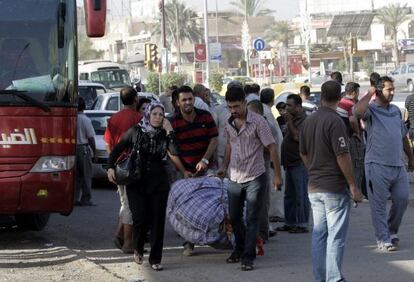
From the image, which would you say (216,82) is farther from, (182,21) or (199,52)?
(182,21)

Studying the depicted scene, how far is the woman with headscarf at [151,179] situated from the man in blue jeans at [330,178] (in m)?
1.99

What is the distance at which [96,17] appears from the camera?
29.6 feet

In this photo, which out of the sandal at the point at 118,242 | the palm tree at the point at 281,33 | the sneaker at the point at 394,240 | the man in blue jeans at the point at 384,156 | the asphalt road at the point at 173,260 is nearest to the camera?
the asphalt road at the point at 173,260

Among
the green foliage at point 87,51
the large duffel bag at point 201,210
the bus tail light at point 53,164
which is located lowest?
the large duffel bag at point 201,210

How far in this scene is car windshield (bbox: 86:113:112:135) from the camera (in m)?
17.6

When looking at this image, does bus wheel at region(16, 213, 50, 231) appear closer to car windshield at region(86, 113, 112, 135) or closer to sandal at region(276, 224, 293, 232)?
sandal at region(276, 224, 293, 232)

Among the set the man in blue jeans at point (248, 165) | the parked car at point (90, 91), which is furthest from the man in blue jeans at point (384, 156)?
the parked car at point (90, 91)

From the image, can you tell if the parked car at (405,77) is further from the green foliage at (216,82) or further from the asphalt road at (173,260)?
the asphalt road at (173,260)

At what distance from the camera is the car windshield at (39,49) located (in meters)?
9.44

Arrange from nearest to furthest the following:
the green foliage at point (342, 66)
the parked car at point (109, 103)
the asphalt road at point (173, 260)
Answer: the asphalt road at point (173, 260)
the parked car at point (109, 103)
the green foliage at point (342, 66)

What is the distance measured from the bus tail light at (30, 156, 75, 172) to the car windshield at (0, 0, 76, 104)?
0.62 m

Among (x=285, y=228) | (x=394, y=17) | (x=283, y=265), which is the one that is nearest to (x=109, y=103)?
(x=285, y=228)

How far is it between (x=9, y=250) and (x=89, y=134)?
151 inches

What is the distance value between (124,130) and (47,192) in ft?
3.50
